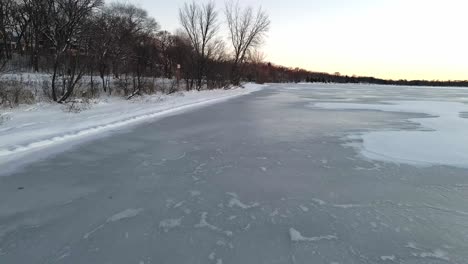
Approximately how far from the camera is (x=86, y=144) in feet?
24.3

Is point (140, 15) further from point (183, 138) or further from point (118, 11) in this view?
point (183, 138)

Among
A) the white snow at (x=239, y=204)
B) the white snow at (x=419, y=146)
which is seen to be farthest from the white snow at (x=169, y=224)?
the white snow at (x=419, y=146)

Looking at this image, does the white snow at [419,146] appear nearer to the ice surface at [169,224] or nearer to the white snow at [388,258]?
the white snow at [388,258]

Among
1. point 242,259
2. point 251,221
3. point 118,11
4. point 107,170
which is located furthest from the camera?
point 118,11

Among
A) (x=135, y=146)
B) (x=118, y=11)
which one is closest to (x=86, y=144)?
(x=135, y=146)

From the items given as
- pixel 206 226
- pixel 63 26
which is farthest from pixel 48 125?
pixel 63 26

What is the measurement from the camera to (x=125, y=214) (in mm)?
3789

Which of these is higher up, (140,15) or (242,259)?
(140,15)

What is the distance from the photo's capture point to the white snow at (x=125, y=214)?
365 centimetres

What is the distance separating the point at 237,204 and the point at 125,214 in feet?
4.54

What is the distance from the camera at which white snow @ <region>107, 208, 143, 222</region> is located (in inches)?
144

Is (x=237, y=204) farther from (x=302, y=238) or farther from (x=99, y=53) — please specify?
(x=99, y=53)

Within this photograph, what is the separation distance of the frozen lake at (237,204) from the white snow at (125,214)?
1cm

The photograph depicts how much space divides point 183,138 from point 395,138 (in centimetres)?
580
